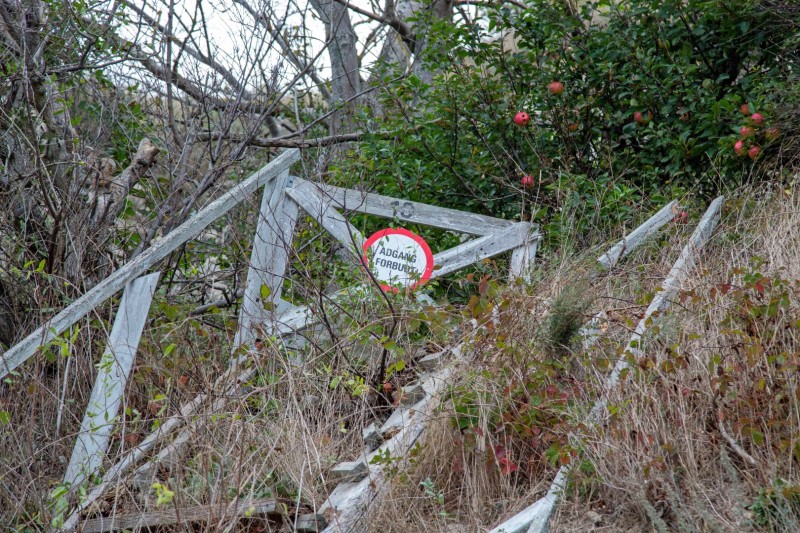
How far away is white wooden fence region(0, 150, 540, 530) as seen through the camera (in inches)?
168

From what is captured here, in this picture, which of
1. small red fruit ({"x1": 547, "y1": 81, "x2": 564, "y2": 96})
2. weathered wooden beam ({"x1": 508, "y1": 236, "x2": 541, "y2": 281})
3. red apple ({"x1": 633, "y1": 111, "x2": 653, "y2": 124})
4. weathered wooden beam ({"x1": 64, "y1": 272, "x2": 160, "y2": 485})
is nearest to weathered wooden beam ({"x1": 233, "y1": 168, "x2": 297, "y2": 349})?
weathered wooden beam ({"x1": 64, "y1": 272, "x2": 160, "y2": 485})

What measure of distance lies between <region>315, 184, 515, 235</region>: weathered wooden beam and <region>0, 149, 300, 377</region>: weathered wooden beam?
1.64ft

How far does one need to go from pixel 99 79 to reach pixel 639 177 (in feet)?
14.6

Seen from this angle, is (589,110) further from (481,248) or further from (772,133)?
(481,248)

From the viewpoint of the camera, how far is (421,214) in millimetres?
5746

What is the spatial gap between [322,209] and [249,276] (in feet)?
2.08

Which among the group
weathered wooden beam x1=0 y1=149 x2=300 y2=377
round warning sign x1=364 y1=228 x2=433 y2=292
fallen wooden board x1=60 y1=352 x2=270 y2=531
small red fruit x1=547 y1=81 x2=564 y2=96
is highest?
small red fruit x1=547 y1=81 x2=564 y2=96

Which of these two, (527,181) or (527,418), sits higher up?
(527,181)

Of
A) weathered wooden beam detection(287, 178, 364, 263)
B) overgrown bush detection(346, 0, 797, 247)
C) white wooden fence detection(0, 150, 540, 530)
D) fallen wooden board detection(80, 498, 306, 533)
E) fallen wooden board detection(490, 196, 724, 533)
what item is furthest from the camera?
overgrown bush detection(346, 0, 797, 247)

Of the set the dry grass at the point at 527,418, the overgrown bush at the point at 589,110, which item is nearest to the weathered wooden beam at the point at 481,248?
the dry grass at the point at 527,418

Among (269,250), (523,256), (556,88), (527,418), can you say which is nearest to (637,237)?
(523,256)

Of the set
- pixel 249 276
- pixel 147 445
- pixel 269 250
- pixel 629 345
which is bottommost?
pixel 629 345

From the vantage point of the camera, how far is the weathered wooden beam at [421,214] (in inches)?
224

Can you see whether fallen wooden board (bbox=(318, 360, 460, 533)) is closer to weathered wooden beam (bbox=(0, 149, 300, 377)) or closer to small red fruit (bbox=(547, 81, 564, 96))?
weathered wooden beam (bbox=(0, 149, 300, 377))
